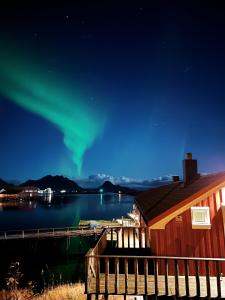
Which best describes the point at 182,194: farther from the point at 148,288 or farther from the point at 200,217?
the point at 148,288

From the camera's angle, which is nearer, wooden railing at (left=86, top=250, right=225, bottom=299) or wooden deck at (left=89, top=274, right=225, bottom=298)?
wooden railing at (left=86, top=250, right=225, bottom=299)

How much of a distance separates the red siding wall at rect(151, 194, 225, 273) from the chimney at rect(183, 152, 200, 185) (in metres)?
4.56

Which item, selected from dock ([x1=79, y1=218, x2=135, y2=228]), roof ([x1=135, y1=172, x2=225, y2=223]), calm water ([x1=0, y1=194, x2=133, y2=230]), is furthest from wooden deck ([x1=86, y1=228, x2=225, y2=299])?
calm water ([x1=0, y1=194, x2=133, y2=230])

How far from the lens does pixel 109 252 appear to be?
1178cm

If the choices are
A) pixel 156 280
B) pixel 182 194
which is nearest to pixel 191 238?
pixel 182 194

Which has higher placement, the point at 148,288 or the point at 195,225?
the point at 195,225

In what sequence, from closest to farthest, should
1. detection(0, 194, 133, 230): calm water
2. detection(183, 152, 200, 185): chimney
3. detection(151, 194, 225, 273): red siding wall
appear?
detection(151, 194, 225, 273): red siding wall, detection(183, 152, 200, 185): chimney, detection(0, 194, 133, 230): calm water

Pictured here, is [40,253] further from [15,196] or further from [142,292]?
[15,196]

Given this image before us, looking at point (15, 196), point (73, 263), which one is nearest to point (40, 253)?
point (73, 263)

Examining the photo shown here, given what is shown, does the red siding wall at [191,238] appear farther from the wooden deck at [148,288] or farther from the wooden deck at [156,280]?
the wooden deck at [148,288]

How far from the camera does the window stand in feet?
31.6

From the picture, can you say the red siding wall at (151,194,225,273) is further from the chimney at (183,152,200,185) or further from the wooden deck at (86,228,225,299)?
the chimney at (183,152,200,185)

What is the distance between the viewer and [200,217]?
9.77m

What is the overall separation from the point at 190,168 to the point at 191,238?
5.43 meters
